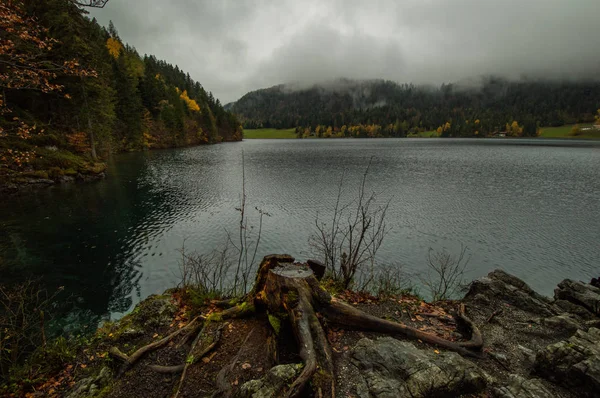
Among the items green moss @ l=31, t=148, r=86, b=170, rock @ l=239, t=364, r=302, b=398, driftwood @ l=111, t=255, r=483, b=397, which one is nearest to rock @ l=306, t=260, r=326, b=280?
driftwood @ l=111, t=255, r=483, b=397

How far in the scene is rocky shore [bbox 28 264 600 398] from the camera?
197 inches

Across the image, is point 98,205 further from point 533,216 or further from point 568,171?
point 568,171

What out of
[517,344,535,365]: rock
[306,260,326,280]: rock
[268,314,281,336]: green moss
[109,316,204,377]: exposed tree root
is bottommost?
[517,344,535,365]: rock

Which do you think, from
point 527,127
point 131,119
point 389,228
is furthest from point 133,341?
point 527,127

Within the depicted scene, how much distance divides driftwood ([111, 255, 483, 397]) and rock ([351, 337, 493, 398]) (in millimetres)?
724

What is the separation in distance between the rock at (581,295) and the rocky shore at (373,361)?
2237 millimetres

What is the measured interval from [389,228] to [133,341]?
20830 millimetres

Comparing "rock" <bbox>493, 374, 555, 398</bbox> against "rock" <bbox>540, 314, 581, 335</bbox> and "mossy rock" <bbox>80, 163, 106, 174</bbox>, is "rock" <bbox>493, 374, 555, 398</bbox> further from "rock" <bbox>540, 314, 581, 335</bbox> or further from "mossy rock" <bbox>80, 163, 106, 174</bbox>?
"mossy rock" <bbox>80, 163, 106, 174</bbox>

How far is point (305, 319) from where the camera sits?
5.95 metres

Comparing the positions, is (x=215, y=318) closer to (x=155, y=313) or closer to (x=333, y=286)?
(x=155, y=313)

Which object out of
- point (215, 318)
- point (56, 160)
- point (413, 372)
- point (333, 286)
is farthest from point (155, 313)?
point (56, 160)

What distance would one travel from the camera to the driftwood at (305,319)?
17.6 feet

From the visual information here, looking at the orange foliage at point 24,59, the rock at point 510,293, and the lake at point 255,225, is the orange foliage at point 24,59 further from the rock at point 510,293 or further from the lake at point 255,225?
the rock at point 510,293

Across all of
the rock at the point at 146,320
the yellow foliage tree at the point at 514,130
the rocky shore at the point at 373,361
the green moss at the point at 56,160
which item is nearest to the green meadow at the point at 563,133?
the yellow foliage tree at the point at 514,130
